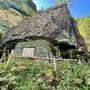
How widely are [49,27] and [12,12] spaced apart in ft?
31.5

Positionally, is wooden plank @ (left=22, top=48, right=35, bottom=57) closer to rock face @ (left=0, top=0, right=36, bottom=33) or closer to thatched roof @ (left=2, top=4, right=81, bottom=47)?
thatched roof @ (left=2, top=4, right=81, bottom=47)

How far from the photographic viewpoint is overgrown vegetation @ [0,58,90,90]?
17344 mm

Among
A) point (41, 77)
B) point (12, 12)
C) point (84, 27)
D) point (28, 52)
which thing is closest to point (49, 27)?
point (28, 52)

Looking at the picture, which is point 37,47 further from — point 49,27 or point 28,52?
point 49,27

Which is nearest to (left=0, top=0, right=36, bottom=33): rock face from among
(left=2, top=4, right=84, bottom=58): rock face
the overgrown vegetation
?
(left=2, top=4, right=84, bottom=58): rock face

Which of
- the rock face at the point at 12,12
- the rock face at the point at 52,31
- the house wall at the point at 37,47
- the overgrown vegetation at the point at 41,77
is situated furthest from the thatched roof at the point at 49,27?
the overgrown vegetation at the point at 41,77

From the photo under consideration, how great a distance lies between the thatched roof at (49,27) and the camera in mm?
31656

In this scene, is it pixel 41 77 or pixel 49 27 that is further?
pixel 49 27

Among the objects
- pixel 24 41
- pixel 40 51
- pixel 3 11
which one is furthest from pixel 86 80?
pixel 3 11

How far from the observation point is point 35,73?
63.4 ft

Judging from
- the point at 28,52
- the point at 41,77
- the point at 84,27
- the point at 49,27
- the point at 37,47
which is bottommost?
the point at 41,77

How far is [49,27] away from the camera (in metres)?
32.2

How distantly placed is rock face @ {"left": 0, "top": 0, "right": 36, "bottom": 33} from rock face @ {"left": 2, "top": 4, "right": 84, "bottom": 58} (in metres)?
2.25

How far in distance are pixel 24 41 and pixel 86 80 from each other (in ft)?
46.0
